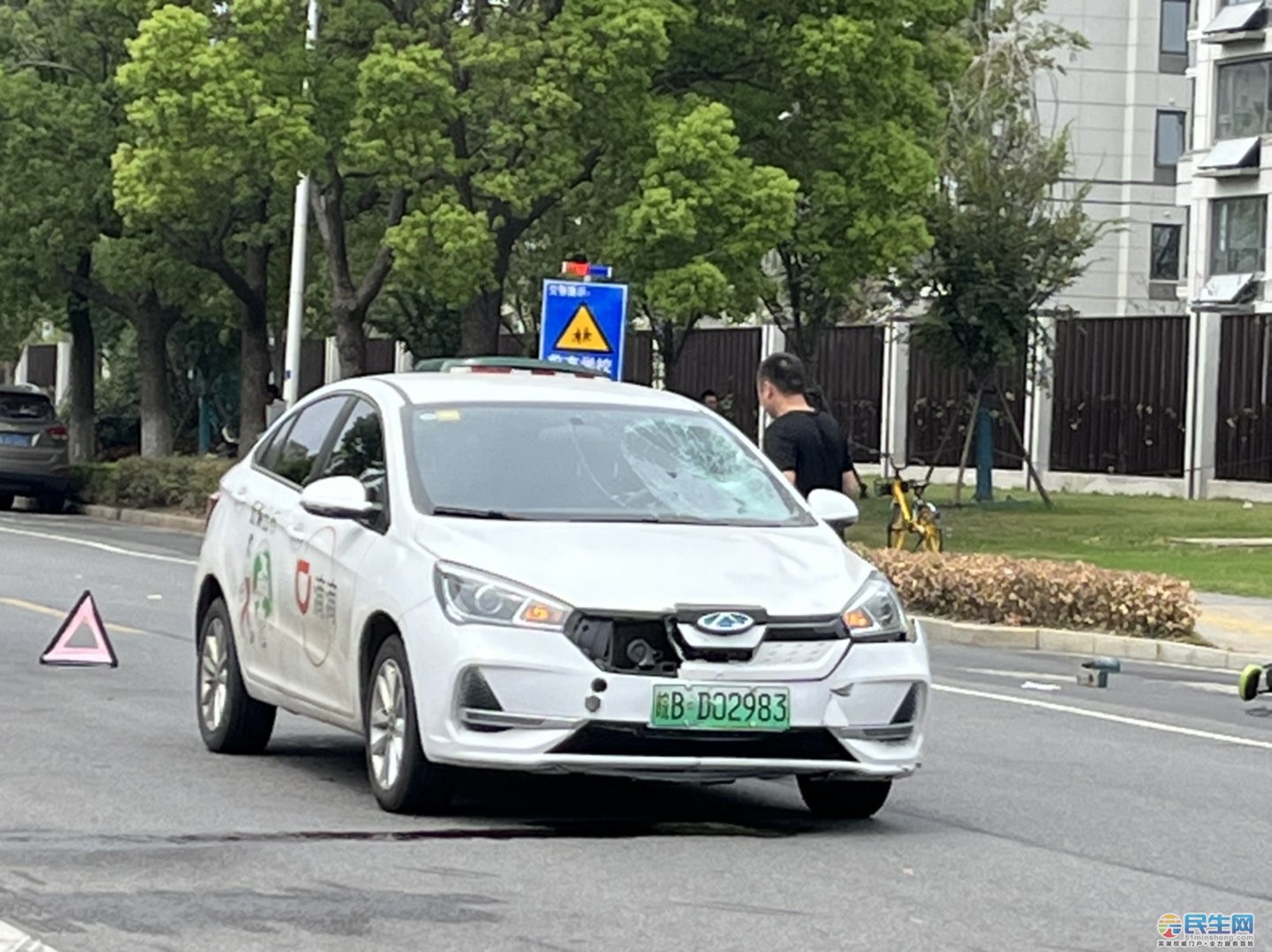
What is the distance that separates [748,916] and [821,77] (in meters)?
27.2

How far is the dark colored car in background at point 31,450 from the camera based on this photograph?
3981cm

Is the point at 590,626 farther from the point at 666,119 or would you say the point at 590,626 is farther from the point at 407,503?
the point at 666,119

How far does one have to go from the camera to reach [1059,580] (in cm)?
2103

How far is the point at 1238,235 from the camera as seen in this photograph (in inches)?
2589

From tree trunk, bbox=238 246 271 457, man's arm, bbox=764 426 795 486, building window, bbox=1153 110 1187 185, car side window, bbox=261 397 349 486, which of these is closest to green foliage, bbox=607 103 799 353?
tree trunk, bbox=238 246 271 457

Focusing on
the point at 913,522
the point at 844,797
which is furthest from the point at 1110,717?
the point at 913,522

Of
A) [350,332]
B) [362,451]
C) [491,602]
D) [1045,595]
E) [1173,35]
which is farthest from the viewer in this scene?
[1173,35]

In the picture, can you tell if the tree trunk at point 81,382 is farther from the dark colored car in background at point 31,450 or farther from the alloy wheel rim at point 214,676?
the alloy wheel rim at point 214,676

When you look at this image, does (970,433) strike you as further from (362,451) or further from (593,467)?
(593,467)

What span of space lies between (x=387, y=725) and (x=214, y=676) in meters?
2.27

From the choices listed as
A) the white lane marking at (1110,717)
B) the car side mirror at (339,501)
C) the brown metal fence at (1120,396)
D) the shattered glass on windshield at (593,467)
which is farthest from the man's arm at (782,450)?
the brown metal fence at (1120,396)

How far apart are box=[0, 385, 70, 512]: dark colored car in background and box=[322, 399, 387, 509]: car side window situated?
2961 cm

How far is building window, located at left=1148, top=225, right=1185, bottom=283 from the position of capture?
260 feet

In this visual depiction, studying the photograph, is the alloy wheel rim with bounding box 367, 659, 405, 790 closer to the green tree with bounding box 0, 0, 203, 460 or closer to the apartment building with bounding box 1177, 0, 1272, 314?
the green tree with bounding box 0, 0, 203, 460
